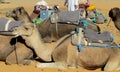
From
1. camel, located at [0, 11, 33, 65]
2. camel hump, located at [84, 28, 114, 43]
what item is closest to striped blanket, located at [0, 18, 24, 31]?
camel, located at [0, 11, 33, 65]

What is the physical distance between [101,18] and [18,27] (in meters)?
8.38

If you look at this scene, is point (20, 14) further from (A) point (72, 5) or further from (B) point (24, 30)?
(A) point (72, 5)

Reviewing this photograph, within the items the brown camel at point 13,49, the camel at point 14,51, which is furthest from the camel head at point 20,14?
the camel at point 14,51

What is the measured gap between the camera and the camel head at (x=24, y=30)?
8.02 metres

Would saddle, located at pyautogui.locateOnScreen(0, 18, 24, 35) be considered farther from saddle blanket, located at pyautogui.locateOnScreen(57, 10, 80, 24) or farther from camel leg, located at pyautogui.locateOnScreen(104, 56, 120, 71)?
camel leg, located at pyautogui.locateOnScreen(104, 56, 120, 71)

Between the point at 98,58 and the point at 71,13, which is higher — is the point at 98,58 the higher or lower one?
the lower one

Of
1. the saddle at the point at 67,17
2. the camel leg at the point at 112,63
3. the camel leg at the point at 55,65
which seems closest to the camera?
the camel leg at the point at 112,63

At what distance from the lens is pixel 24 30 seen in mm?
8086

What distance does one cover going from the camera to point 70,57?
7.76 m

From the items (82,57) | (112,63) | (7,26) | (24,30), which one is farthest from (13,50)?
(112,63)

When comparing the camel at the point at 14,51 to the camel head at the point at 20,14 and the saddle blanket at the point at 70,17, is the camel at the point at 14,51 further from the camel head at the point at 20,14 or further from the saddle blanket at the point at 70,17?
the saddle blanket at the point at 70,17

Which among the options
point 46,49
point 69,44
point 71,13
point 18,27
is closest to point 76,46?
point 69,44

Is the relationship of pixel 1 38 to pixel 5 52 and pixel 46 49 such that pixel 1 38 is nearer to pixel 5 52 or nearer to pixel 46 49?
pixel 5 52

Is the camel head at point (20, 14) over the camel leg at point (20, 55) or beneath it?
over
